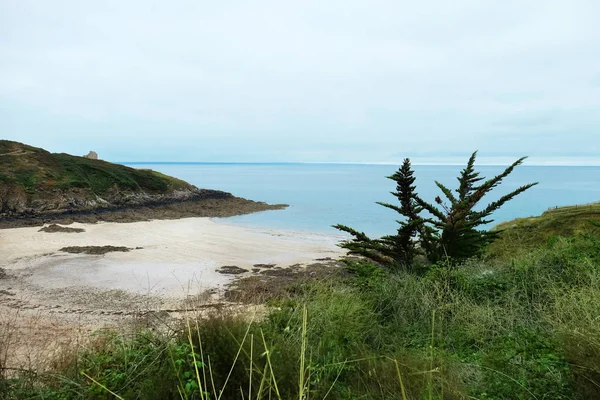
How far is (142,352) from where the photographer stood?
3568 millimetres

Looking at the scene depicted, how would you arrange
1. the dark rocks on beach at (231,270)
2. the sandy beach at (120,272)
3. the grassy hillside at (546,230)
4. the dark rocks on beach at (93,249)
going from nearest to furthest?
1. the sandy beach at (120,272)
2. the grassy hillside at (546,230)
3. the dark rocks on beach at (231,270)
4. the dark rocks on beach at (93,249)

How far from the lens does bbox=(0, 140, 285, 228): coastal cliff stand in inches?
1180

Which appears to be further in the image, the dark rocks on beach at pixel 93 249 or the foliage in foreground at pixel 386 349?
the dark rocks on beach at pixel 93 249

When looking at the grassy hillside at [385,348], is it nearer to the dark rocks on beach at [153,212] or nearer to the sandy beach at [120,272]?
the sandy beach at [120,272]

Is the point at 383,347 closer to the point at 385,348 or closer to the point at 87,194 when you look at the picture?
the point at 385,348

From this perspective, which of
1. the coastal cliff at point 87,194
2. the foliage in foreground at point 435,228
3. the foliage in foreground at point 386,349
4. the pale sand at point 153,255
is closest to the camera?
the foliage in foreground at point 386,349

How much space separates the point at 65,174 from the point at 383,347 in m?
40.4

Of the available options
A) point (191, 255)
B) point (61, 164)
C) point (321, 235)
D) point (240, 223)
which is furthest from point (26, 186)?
point (321, 235)

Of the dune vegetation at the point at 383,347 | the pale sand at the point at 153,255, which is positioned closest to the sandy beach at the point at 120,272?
the pale sand at the point at 153,255

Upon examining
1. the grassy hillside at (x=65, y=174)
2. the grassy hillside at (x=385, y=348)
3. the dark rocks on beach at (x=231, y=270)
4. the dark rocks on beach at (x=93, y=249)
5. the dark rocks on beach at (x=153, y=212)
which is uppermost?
the grassy hillside at (x=65, y=174)

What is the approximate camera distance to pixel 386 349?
4.60 m

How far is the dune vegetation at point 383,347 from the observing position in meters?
2.84

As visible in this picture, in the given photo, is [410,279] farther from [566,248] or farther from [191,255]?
[191,255]

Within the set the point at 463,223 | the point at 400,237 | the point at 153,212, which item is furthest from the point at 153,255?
the point at 153,212
